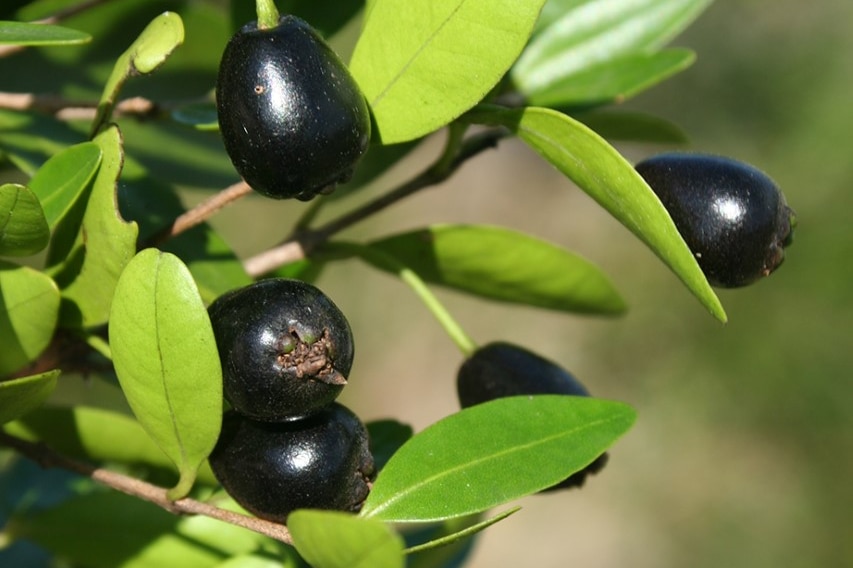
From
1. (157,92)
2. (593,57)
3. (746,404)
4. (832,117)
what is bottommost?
(746,404)

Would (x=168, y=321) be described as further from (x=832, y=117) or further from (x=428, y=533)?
(x=832, y=117)

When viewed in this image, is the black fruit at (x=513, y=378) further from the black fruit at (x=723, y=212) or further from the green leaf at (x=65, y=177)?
the green leaf at (x=65, y=177)

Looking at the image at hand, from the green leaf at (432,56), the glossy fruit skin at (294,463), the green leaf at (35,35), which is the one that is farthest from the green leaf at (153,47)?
the glossy fruit skin at (294,463)

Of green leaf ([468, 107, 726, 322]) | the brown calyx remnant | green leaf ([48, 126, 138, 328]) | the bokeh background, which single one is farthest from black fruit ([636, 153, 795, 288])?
the bokeh background

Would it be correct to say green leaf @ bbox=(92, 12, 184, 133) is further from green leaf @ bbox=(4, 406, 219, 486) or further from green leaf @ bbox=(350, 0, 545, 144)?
green leaf @ bbox=(4, 406, 219, 486)

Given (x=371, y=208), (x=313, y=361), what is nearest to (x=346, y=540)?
(x=313, y=361)

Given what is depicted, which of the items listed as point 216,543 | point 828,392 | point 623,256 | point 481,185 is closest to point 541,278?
point 216,543
